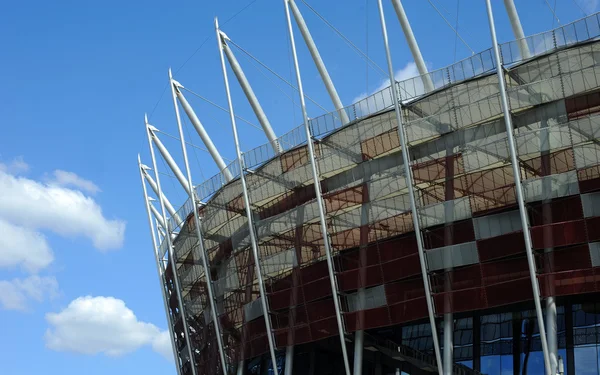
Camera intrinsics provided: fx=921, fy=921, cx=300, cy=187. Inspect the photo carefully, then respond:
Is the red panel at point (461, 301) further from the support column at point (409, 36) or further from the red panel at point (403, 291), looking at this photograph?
the support column at point (409, 36)

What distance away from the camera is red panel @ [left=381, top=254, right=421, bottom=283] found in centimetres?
3597

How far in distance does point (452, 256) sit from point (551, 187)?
4.59m

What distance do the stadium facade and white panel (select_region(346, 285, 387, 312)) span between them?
66 mm

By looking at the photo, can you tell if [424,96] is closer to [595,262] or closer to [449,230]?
[449,230]

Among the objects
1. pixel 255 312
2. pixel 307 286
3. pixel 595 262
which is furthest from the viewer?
pixel 255 312

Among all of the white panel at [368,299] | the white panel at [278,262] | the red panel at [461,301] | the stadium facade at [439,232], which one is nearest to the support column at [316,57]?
the stadium facade at [439,232]

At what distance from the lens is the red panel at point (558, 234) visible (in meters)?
32.6

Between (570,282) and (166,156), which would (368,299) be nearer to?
(570,282)

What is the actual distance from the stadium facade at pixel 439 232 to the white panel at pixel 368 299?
0.22 ft

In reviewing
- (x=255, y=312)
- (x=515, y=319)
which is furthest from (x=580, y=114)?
(x=255, y=312)

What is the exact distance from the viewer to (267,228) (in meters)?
42.0

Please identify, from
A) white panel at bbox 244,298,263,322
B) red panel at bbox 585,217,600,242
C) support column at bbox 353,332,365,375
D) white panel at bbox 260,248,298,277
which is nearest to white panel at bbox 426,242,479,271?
red panel at bbox 585,217,600,242

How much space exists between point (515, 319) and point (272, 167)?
43.0 ft

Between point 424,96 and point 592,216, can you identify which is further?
point 424,96
